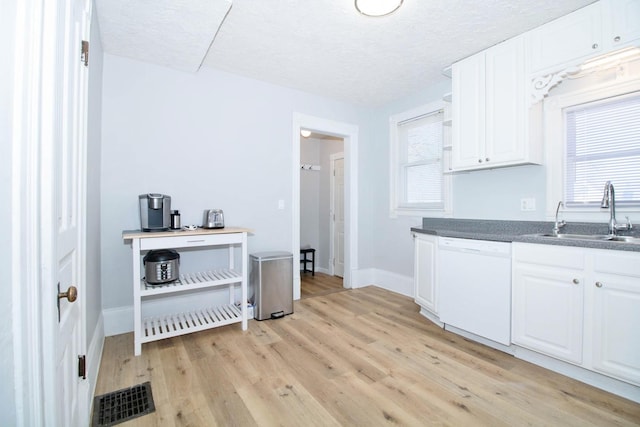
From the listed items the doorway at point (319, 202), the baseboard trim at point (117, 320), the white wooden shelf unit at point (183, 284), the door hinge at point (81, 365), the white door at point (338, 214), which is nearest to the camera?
the door hinge at point (81, 365)

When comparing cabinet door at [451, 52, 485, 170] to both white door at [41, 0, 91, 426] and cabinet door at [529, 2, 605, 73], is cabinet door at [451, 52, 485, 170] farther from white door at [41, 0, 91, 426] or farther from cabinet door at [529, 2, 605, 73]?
white door at [41, 0, 91, 426]

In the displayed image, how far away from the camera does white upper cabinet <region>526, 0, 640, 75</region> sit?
1.92 m

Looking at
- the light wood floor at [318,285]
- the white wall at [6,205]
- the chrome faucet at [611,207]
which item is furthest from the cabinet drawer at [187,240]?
the chrome faucet at [611,207]

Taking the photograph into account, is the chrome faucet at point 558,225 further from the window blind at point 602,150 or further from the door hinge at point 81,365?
the door hinge at point 81,365

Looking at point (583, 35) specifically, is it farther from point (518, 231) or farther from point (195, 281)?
point (195, 281)

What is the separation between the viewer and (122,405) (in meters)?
1.67

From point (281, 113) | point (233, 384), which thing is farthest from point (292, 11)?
point (233, 384)

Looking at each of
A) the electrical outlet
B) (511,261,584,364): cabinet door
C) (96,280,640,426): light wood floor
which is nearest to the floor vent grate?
(96,280,640,426): light wood floor

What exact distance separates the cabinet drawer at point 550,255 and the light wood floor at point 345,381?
754 mm

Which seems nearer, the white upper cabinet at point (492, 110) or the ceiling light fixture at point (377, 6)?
the ceiling light fixture at point (377, 6)

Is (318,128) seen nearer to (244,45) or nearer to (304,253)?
(244,45)

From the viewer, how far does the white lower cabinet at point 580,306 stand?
1.70 meters

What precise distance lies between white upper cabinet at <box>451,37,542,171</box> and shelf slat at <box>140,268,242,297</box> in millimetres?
2437

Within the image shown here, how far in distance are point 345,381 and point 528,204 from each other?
2.21 metres
